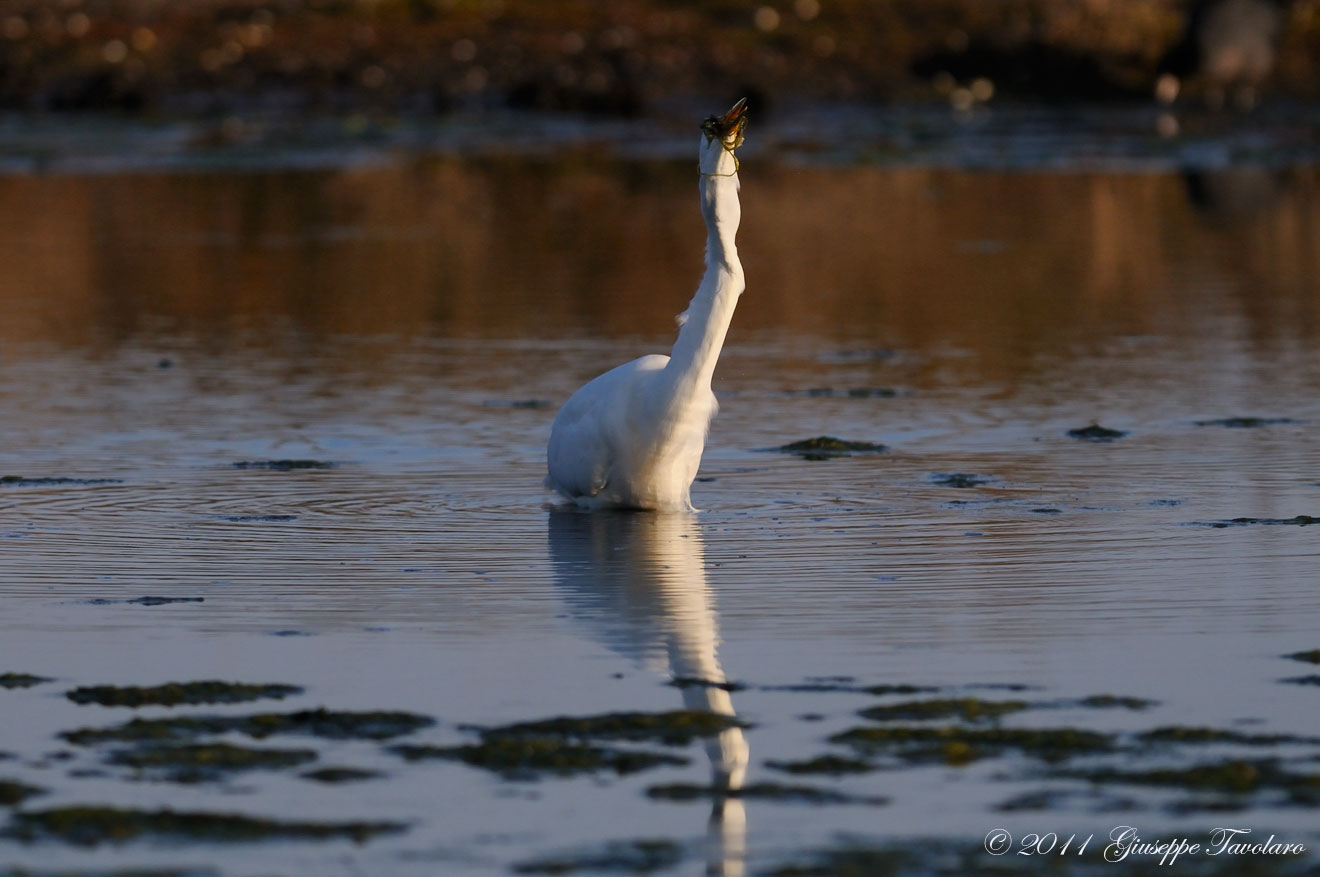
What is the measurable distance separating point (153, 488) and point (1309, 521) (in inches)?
198

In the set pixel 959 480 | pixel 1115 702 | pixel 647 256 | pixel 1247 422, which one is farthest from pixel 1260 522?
pixel 647 256

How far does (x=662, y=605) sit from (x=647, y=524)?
1772 mm

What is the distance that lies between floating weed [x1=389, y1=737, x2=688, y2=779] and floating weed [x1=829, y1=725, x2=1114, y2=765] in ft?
1.66

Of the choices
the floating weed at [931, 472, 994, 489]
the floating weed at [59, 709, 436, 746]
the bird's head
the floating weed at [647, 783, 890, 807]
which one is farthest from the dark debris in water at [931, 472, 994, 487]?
the floating weed at [647, 783, 890, 807]

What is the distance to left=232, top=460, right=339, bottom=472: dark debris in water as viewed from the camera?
11422mm

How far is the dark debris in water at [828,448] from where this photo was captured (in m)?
11.6

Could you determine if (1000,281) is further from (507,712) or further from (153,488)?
(507,712)

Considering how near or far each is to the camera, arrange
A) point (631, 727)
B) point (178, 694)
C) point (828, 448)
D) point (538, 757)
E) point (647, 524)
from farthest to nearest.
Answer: point (828, 448) → point (647, 524) → point (178, 694) → point (631, 727) → point (538, 757)

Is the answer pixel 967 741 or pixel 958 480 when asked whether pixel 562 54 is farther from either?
pixel 967 741

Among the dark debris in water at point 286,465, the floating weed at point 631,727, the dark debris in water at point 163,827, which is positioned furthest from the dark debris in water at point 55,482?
the dark debris in water at point 163,827

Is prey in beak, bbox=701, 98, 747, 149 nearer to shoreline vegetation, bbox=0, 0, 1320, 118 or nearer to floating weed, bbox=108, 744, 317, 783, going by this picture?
floating weed, bbox=108, 744, 317, 783

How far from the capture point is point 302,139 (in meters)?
38.3

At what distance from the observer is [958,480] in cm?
1075

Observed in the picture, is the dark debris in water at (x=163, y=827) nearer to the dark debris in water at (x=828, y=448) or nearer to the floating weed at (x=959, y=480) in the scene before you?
the floating weed at (x=959, y=480)
